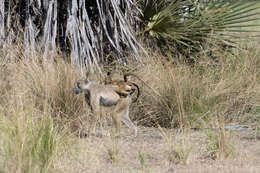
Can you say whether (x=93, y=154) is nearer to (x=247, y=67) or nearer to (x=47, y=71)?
(x=47, y=71)

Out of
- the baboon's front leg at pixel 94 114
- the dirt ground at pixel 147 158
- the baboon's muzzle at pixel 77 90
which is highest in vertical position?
the baboon's muzzle at pixel 77 90

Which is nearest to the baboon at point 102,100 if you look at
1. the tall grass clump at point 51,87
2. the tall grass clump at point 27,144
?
the tall grass clump at point 51,87

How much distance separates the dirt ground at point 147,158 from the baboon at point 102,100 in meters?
0.38

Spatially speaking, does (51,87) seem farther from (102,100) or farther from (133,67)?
(133,67)

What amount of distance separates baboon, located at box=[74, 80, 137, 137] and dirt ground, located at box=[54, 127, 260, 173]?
1.24 feet

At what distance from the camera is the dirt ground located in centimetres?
568

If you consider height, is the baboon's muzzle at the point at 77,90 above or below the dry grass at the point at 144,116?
above

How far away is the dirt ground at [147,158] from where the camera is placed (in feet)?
18.6

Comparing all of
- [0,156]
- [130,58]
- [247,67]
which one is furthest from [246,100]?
[0,156]

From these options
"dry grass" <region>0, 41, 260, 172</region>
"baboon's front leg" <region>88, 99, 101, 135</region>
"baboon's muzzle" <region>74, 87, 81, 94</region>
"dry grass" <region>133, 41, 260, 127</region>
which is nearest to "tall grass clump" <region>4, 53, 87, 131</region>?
"dry grass" <region>0, 41, 260, 172</region>

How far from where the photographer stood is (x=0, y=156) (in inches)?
210

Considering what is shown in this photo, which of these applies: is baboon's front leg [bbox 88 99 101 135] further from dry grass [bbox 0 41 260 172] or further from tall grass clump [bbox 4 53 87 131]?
tall grass clump [bbox 4 53 87 131]

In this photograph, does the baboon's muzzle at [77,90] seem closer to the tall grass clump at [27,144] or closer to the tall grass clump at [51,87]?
the tall grass clump at [51,87]

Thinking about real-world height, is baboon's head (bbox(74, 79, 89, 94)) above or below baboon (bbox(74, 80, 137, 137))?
above
